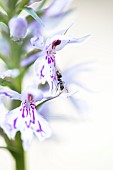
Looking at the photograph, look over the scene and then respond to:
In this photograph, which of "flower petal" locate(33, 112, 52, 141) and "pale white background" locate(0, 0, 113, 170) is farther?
"pale white background" locate(0, 0, 113, 170)

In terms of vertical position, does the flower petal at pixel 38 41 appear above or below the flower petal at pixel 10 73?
above

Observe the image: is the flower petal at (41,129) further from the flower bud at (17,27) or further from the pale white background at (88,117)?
the pale white background at (88,117)

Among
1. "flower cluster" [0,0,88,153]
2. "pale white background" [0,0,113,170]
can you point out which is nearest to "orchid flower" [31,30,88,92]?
"flower cluster" [0,0,88,153]

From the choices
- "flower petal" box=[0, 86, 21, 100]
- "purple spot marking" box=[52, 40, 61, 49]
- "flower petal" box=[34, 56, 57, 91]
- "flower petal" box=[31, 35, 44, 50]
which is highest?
"purple spot marking" box=[52, 40, 61, 49]

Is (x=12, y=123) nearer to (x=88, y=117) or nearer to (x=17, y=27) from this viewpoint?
(x=17, y=27)

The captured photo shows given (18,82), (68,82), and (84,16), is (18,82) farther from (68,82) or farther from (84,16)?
(84,16)

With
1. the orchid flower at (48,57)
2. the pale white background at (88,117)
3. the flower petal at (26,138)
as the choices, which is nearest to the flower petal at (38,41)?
the orchid flower at (48,57)

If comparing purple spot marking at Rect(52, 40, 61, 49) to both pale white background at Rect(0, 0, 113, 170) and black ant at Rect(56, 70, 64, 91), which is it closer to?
black ant at Rect(56, 70, 64, 91)

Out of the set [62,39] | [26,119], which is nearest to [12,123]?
[26,119]
